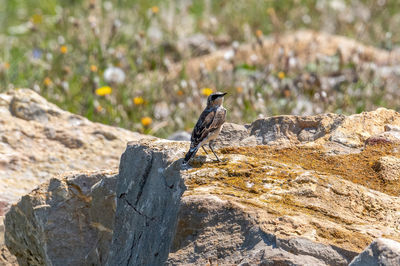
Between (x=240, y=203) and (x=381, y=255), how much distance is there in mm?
861

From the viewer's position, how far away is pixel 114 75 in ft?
29.7

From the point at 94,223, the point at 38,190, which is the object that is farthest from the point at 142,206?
the point at 38,190

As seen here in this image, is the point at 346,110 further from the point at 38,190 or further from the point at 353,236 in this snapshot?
the point at 353,236

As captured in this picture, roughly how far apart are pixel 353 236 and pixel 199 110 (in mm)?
5021

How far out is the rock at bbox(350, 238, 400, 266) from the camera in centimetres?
281

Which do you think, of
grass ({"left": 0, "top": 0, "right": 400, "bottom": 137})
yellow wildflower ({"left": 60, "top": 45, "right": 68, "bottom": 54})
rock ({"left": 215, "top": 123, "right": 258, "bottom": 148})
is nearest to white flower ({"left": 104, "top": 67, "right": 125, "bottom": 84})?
grass ({"left": 0, "top": 0, "right": 400, "bottom": 137})

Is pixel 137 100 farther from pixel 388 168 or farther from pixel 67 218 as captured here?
pixel 388 168

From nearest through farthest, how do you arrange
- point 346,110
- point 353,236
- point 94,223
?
1. point 353,236
2. point 94,223
3. point 346,110

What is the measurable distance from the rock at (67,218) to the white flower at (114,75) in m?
4.11

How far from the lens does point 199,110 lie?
8211 mm

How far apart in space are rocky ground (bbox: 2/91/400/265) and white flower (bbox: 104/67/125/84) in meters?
4.04

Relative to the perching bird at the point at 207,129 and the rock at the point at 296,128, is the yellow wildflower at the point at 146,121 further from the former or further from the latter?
the rock at the point at 296,128

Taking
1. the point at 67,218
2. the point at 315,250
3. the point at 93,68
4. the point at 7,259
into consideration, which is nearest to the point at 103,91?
the point at 93,68

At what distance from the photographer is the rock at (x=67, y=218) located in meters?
4.74
